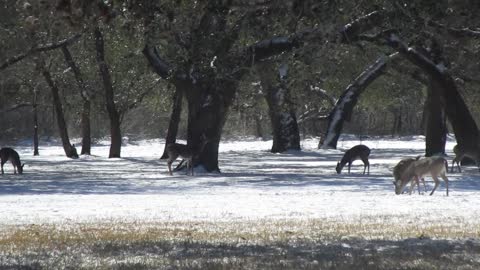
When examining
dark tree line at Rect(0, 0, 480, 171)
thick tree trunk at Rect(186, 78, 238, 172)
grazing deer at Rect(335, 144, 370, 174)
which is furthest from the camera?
grazing deer at Rect(335, 144, 370, 174)

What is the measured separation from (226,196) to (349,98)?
24066 mm

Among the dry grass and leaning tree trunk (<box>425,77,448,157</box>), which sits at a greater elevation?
leaning tree trunk (<box>425,77,448,157</box>)

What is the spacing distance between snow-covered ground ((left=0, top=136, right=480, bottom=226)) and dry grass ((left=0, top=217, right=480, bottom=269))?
1766mm

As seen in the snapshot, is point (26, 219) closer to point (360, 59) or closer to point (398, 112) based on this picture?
point (360, 59)

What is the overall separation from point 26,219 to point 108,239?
A: 196 inches

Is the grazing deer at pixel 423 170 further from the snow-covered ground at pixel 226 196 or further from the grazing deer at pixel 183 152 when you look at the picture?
the grazing deer at pixel 183 152

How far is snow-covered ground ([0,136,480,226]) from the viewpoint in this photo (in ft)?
57.6

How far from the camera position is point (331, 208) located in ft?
63.5

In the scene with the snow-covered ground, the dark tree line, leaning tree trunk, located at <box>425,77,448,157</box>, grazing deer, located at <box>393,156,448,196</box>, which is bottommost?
the snow-covered ground

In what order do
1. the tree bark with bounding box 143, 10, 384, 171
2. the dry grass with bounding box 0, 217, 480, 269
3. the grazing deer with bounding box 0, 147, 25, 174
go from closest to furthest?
the dry grass with bounding box 0, 217, 480, 269
the tree bark with bounding box 143, 10, 384, 171
the grazing deer with bounding box 0, 147, 25, 174

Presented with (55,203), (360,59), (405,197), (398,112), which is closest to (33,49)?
(55,203)

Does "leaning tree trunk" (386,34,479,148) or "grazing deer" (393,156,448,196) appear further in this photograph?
"leaning tree trunk" (386,34,479,148)

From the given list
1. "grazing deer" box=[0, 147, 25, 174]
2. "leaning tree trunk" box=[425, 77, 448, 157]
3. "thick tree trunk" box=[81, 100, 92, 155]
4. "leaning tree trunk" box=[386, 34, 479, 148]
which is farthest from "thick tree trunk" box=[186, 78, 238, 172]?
"thick tree trunk" box=[81, 100, 92, 155]

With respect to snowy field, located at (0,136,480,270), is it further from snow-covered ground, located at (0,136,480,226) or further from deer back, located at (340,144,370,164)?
deer back, located at (340,144,370,164)
